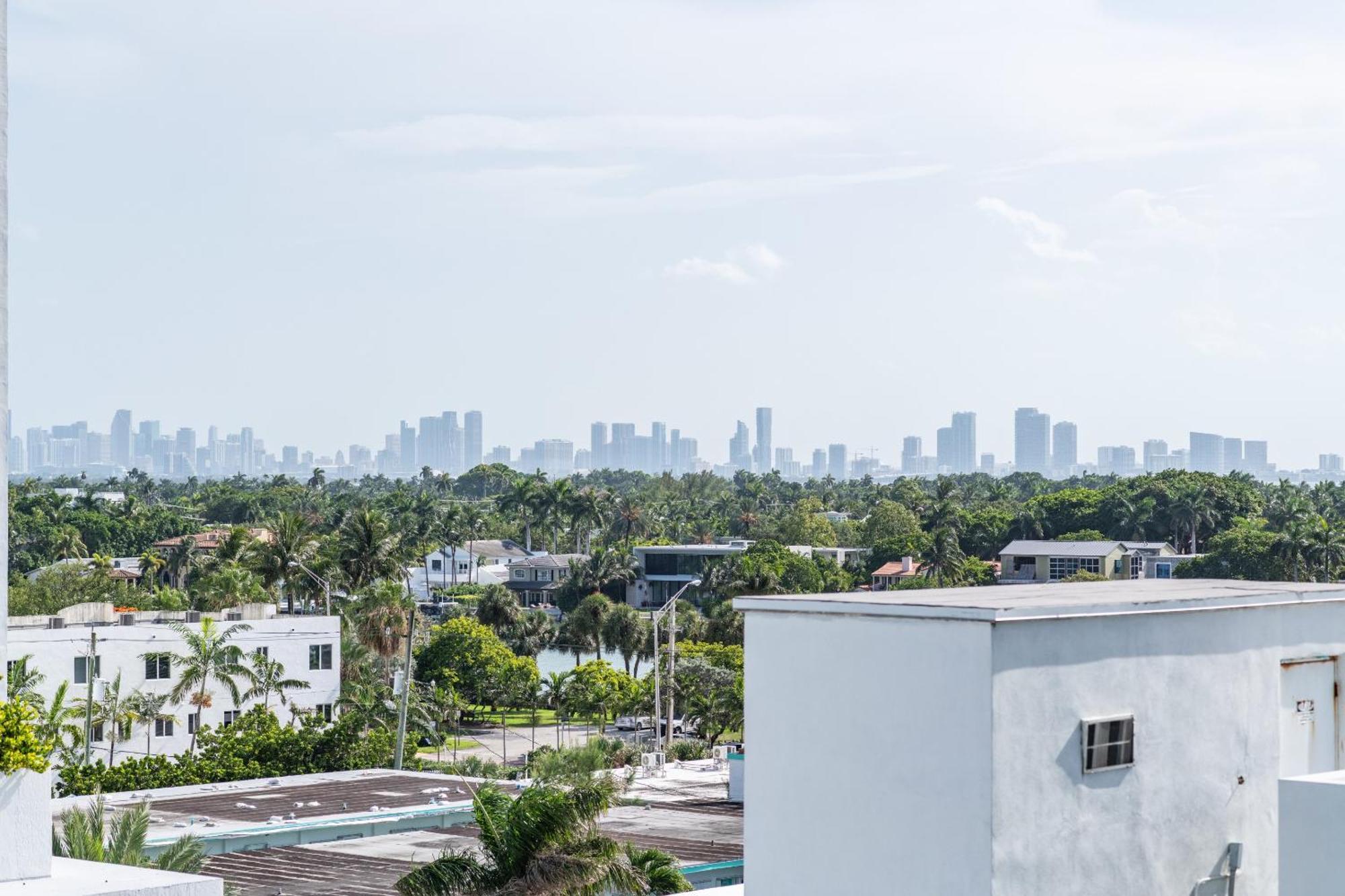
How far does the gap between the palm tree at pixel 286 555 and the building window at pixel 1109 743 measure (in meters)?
62.8

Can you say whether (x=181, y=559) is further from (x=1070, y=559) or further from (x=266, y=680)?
(x=266, y=680)

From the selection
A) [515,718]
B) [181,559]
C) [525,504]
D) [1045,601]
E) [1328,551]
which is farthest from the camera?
[525,504]

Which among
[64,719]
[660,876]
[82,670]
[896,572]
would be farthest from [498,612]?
[660,876]

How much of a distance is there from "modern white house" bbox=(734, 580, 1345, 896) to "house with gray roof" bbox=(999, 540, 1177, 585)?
101 metres

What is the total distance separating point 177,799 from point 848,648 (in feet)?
83.7

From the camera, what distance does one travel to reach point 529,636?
8469 centimetres

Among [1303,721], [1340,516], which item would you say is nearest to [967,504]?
[1340,516]

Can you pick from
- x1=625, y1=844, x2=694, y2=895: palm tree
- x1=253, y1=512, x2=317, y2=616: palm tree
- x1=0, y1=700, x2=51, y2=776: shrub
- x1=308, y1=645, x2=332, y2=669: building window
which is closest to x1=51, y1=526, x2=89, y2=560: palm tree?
x1=253, y1=512, x2=317, y2=616: palm tree

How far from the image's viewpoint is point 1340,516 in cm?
12200

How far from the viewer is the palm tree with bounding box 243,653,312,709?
50906 mm

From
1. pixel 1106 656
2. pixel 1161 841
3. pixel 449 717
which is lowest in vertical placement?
pixel 449 717

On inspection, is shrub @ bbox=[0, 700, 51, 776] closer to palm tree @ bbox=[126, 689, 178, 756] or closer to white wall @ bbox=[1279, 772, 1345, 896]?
white wall @ bbox=[1279, 772, 1345, 896]

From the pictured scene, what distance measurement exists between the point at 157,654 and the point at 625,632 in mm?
36027

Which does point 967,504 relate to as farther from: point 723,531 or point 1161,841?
point 1161,841
